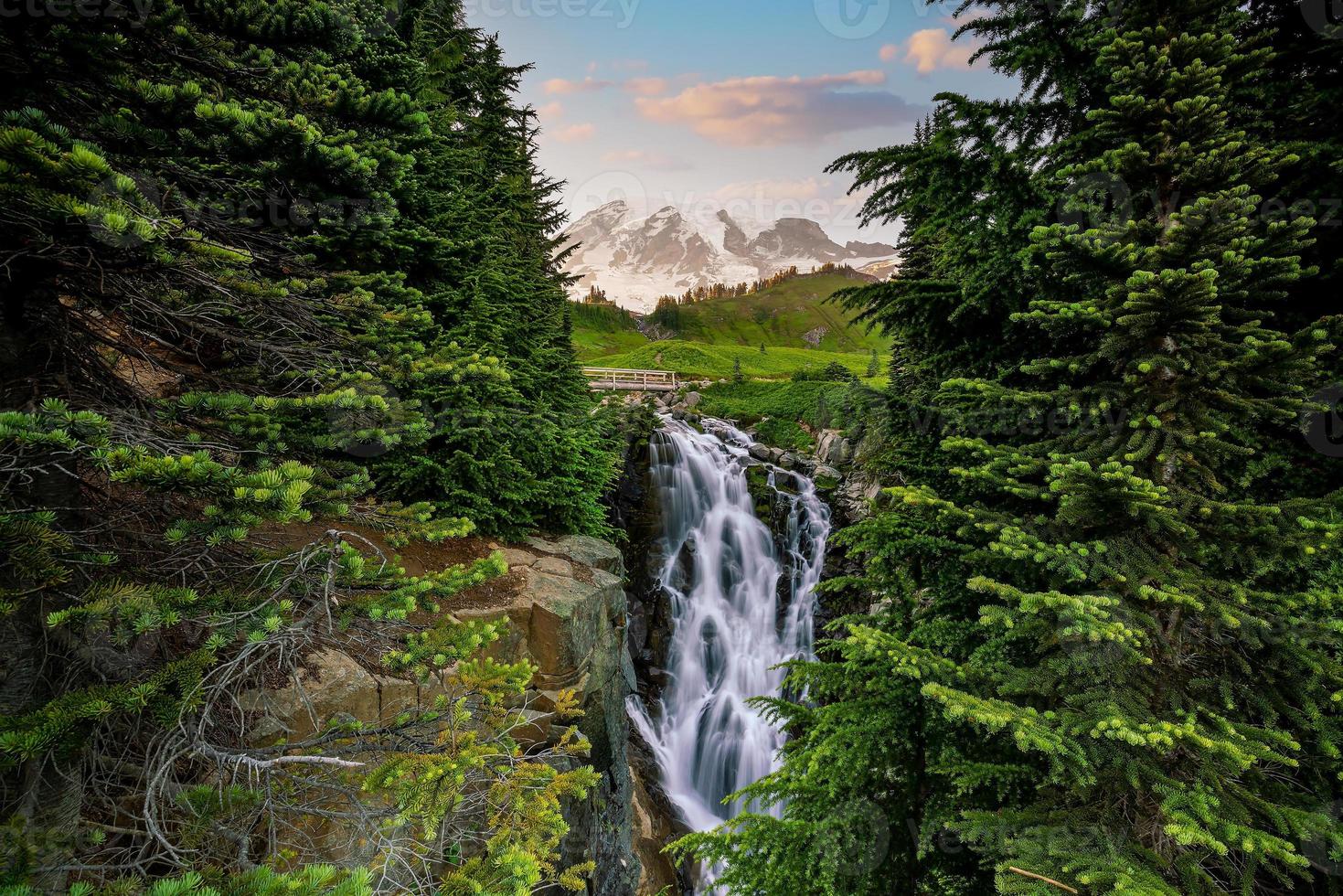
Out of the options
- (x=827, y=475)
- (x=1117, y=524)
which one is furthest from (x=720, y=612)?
(x=1117, y=524)

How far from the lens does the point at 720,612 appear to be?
54.6 feet

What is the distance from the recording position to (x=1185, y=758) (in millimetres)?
3801

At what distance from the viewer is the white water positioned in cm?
1370

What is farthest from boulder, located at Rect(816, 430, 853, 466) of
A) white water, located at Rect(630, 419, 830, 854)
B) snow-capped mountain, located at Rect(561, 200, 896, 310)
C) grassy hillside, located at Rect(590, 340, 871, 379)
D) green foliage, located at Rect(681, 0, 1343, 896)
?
snow-capped mountain, located at Rect(561, 200, 896, 310)

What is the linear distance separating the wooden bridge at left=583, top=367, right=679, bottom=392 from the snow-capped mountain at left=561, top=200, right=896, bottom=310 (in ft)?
286

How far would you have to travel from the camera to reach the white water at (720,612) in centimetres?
1370

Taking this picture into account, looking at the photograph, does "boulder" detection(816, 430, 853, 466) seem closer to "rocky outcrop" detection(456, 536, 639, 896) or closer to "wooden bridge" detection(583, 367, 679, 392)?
"wooden bridge" detection(583, 367, 679, 392)

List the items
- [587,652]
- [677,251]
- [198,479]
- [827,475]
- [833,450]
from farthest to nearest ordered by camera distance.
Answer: [677,251], [833,450], [827,475], [587,652], [198,479]

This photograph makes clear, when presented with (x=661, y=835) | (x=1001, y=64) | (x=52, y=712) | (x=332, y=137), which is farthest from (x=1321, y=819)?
(x=661, y=835)

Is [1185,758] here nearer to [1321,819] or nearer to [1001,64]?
[1321,819]

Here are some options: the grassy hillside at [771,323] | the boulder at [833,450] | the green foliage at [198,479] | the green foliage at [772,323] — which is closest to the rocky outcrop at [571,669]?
the green foliage at [198,479]

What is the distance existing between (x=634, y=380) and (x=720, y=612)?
19.5 metres

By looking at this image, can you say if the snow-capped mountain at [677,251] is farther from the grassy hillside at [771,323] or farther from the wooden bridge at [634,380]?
the wooden bridge at [634,380]

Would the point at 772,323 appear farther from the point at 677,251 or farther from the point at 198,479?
the point at 198,479
